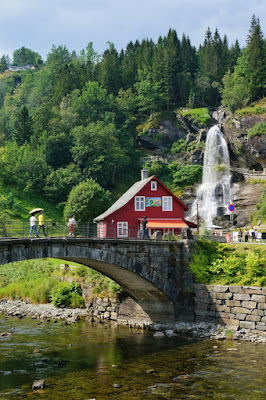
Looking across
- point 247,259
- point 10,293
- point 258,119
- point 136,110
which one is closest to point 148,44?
point 136,110

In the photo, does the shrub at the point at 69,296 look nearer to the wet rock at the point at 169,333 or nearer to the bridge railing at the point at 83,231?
the bridge railing at the point at 83,231

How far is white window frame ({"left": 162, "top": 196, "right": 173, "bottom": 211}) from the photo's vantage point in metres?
48.5

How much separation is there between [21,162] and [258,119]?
44.8m

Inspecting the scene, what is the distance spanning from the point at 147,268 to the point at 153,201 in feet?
54.6

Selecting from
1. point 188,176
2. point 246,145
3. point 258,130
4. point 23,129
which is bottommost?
point 188,176

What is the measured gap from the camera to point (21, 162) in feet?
288

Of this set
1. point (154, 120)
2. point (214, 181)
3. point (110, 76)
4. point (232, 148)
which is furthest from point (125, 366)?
point (110, 76)

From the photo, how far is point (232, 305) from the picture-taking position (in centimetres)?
3094

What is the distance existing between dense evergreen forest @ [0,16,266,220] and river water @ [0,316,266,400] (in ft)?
125

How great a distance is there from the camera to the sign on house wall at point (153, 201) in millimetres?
48219

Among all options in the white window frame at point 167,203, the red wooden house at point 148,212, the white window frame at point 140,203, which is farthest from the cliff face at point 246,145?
the white window frame at point 140,203

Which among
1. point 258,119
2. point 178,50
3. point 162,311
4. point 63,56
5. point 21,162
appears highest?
point 63,56

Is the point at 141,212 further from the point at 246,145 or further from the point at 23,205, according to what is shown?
the point at 246,145

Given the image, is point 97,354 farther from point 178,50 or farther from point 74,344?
point 178,50
